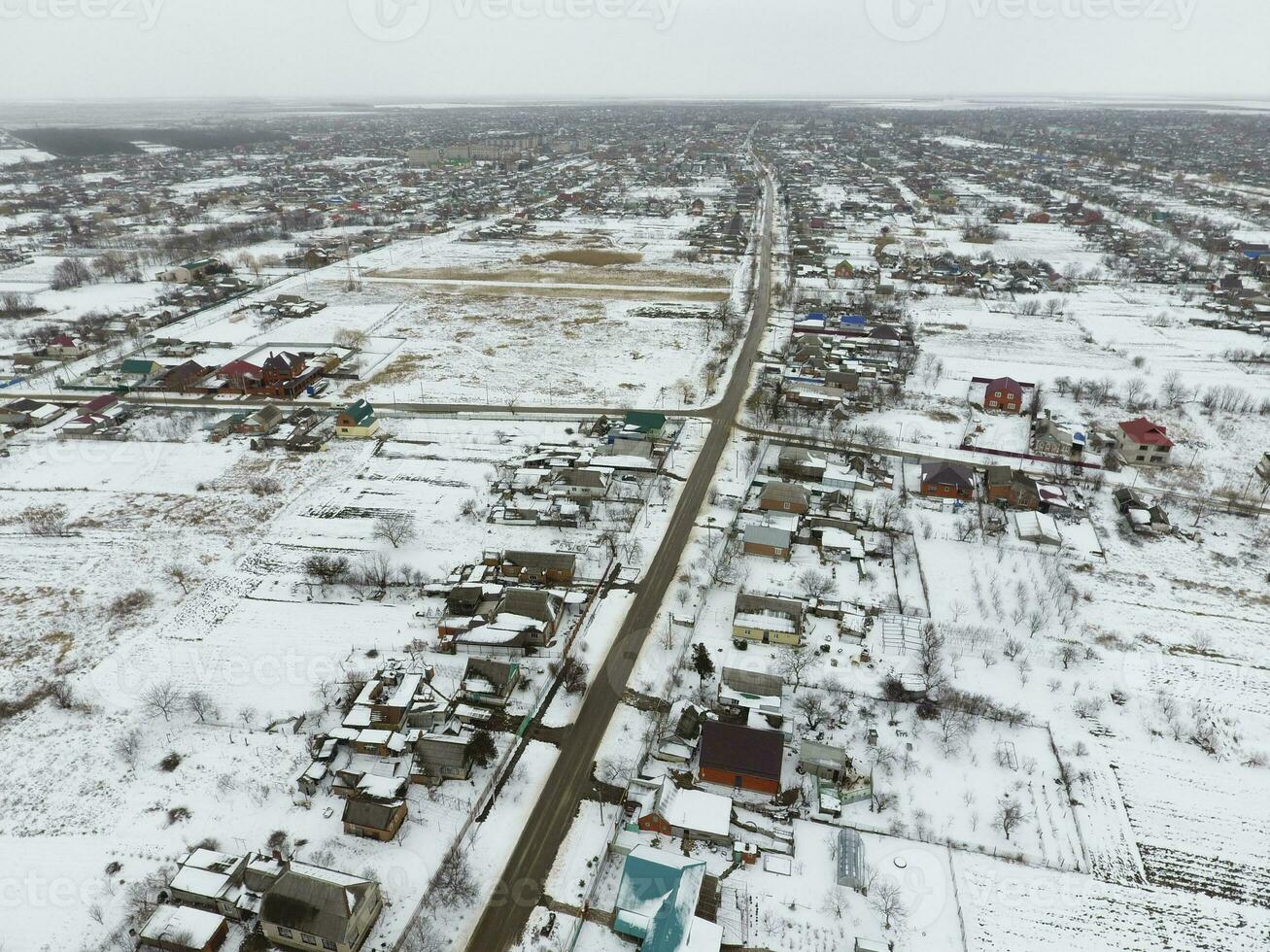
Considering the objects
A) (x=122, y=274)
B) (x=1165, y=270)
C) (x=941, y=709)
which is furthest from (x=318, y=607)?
(x=1165, y=270)

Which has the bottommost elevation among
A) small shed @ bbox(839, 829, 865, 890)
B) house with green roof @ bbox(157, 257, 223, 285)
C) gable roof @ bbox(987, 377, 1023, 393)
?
small shed @ bbox(839, 829, 865, 890)

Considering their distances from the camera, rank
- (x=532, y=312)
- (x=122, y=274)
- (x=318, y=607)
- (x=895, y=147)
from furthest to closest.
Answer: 1. (x=895, y=147)
2. (x=122, y=274)
3. (x=532, y=312)
4. (x=318, y=607)

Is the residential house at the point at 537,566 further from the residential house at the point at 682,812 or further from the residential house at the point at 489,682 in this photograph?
the residential house at the point at 682,812

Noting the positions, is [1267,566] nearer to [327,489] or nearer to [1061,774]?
[1061,774]

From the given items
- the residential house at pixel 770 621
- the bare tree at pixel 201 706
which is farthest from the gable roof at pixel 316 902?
the residential house at pixel 770 621

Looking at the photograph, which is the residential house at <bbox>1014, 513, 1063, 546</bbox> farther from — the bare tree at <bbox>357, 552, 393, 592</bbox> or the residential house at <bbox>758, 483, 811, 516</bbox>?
the bare tree at <bbox>357, 552, 393, 592</bbox>

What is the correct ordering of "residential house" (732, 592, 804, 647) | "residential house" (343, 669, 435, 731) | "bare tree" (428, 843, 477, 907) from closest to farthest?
"bare tree" (428, 843, 477, 907)
"residential house" (343, 669, 435, 731)
"residential house" (732, 592, 804, 647)

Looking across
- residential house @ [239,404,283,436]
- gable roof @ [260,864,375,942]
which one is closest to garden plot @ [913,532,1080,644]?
gable roof @ [260,864,375,942]

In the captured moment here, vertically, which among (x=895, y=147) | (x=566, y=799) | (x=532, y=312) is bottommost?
(x=566, y=799)
